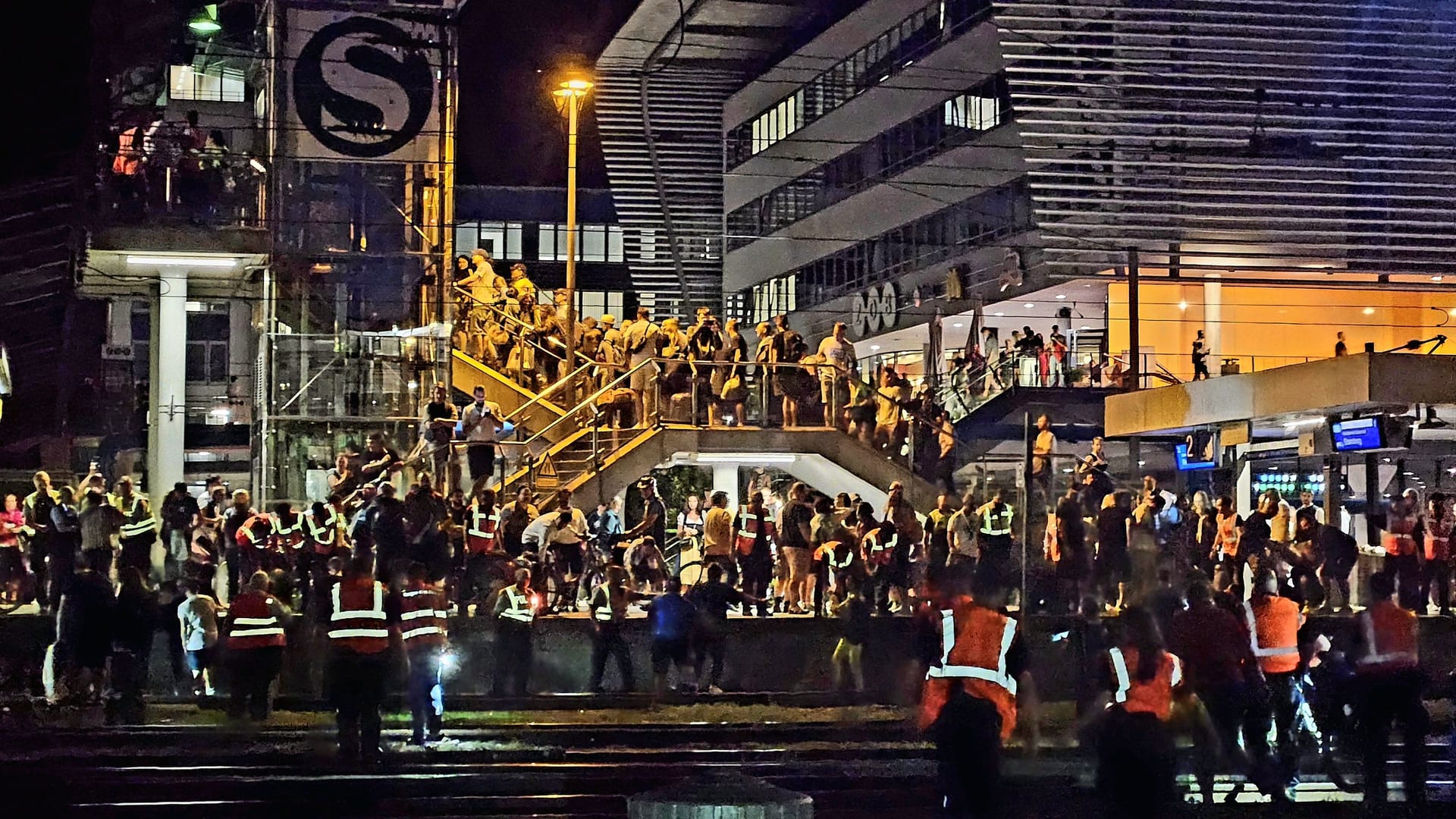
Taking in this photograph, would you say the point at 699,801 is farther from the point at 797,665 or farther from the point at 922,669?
the point at 797,665

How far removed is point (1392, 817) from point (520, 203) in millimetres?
58949

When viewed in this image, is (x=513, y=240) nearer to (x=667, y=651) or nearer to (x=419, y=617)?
(x=667, y=651)

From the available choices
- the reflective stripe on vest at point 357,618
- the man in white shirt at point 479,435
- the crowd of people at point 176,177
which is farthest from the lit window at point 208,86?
the reflective stripe on vest at point 357,618

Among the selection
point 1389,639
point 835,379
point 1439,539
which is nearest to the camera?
point 1389,639

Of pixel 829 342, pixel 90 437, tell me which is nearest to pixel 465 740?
pixel 829 342

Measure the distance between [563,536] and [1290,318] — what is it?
74.4 feet

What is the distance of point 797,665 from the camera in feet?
64.6

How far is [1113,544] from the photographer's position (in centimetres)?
2092

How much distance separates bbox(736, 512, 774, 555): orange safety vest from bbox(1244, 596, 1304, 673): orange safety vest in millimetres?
8283

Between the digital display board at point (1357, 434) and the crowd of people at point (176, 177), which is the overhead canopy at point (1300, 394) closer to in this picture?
the digital display board at point (1357, 434)

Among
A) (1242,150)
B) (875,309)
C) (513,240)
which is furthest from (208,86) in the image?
(513,240)

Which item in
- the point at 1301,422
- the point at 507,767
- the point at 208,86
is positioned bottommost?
the point at 507,767

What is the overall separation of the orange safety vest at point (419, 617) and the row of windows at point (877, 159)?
94.1ft

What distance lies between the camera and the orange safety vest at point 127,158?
2555 centimetres
